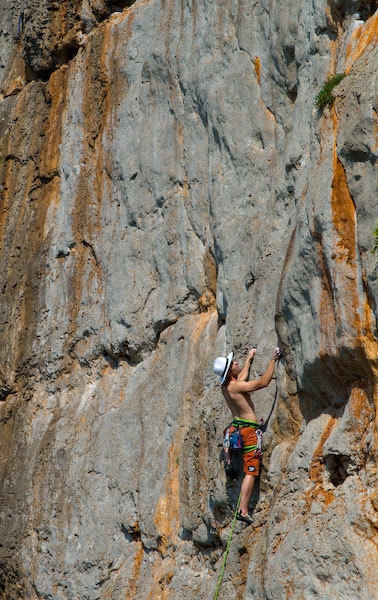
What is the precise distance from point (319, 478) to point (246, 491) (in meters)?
1.30

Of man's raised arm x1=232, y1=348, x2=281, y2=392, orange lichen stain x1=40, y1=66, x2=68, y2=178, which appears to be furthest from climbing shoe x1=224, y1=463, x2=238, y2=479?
orange lichen stain x1=40, y1=66, x2=68, y2=178

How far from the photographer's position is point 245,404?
10656mm

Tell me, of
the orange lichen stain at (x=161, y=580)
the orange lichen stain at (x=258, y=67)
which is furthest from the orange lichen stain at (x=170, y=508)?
the orange lichen stain at (x=258, y=67)

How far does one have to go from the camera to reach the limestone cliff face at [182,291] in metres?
9.14

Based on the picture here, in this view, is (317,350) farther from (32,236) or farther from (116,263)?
(32,236)

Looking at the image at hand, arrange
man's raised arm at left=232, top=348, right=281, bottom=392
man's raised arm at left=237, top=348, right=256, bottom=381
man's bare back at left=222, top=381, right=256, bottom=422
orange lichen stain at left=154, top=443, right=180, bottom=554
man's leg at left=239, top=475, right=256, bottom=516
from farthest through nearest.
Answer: orange lichen stain at left=154, top=443, right=180, bottom=554, man's raised arm at left=237, top=348, right=256, bottom=381, man's bare back at left=222, top=381, right=256, bottom=422, man's raised arm at left=232, top=348, right=281, bottom=392, man's leg at left=239, top=475, right=256, bottom=516

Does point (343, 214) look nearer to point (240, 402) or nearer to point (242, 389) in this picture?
point (242, 389)

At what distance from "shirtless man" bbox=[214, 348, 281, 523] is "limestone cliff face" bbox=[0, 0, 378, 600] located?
170 mm

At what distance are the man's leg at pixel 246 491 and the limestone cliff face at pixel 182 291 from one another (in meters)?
0.16

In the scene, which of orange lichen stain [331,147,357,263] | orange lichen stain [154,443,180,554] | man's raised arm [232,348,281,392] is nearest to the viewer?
orange lichen stain [331,147,357,263]

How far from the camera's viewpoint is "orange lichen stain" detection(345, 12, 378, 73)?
953cm

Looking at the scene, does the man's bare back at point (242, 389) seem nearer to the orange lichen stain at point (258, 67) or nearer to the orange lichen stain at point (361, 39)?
the orange lichen stain at point (361, 39)

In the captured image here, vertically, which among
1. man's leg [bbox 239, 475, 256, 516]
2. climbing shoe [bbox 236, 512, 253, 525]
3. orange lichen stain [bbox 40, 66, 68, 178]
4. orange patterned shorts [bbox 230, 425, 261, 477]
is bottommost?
climbing shoe [bbox 236, 512, 253, 525]

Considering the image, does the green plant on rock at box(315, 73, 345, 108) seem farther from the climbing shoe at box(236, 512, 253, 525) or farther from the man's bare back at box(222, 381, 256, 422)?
the climbing shoe at box(236, 512, 253, 525)
